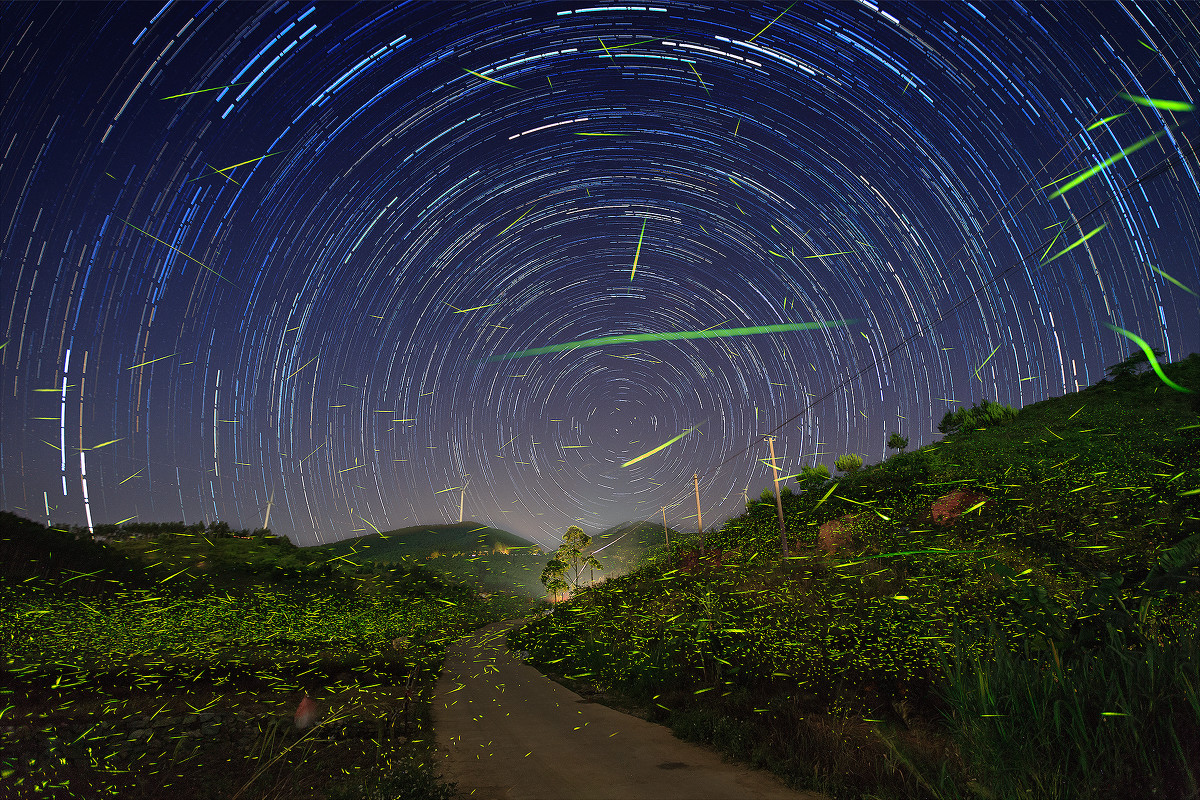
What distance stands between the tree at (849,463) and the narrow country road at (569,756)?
3101 centimetres

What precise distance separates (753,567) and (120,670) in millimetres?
23442

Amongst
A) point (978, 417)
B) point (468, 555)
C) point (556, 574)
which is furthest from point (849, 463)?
point (468, 555)

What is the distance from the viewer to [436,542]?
12706 centimetres

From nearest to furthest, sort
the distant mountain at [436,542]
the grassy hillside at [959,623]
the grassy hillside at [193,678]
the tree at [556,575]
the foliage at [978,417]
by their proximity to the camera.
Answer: the grassy hillside at [959,623]
the grassy hillside at [193,678]
the foliage at [978,417]
the tree at [556,575]
the distant mountain at [436,542]

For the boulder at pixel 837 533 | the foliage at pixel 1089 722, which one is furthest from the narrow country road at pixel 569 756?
the boulder at pixel 837 533

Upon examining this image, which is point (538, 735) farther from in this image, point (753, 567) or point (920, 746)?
point (753, 567)

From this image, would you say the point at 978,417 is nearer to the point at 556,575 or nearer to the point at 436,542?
the point at 556,575

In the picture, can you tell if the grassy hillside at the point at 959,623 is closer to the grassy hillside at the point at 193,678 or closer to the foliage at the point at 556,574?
the grassy hillside at the point at 193,678

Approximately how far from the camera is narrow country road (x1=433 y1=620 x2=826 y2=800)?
672 centimetres

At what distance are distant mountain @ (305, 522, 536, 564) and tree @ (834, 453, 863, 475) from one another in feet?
272

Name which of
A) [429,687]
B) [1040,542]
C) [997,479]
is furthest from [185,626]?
[997,479]

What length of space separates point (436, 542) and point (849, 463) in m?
113

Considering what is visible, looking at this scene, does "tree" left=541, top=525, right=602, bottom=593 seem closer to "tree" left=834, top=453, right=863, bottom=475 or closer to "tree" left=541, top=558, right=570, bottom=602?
"tree" left=541, top=558, right=570, bottom=602

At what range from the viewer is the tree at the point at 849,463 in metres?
37.4
